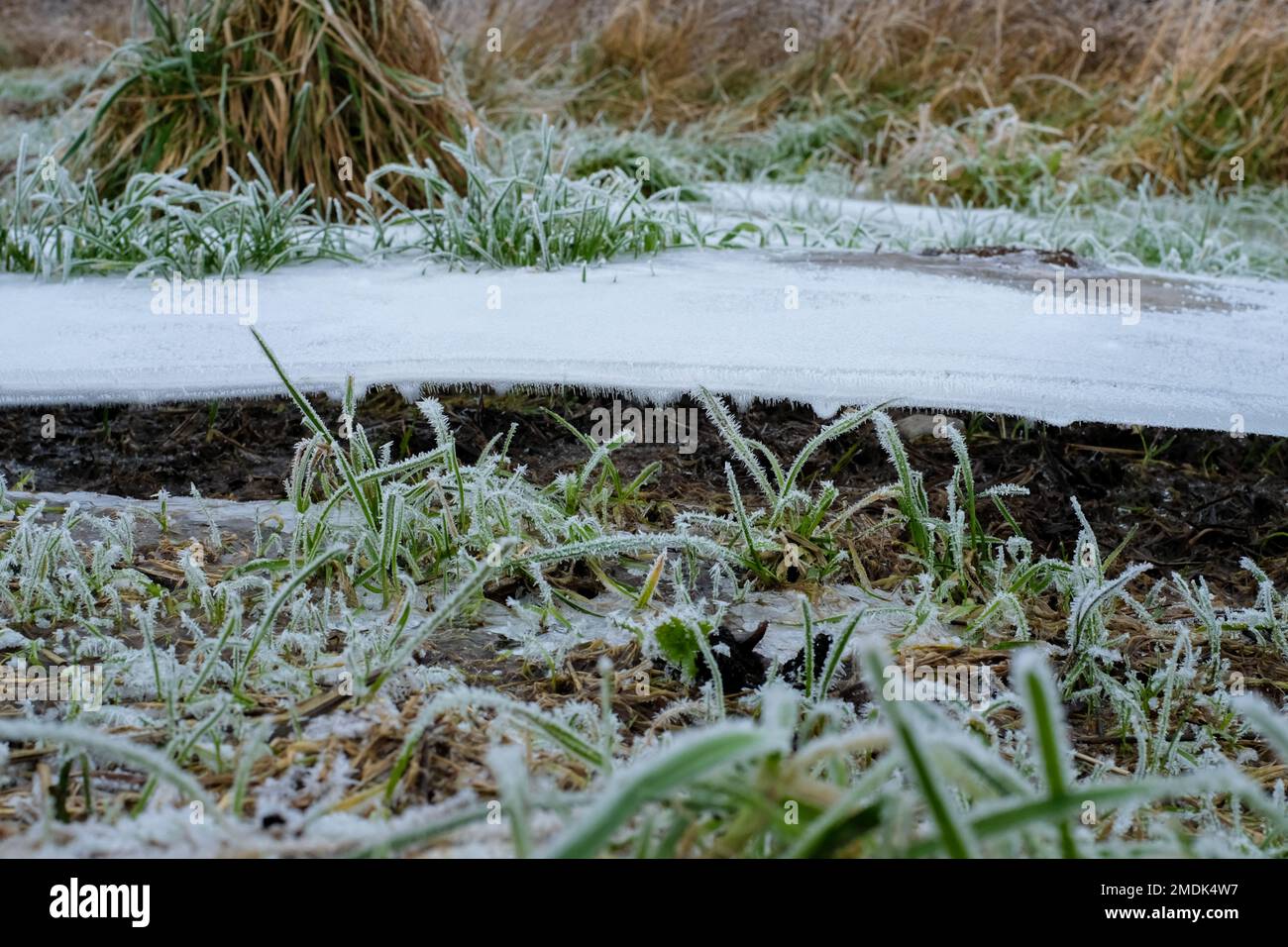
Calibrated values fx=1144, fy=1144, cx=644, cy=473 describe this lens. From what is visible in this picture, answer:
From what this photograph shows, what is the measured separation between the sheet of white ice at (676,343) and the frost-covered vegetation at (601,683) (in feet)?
0.59

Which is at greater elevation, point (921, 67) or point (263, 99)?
point (921, 67)

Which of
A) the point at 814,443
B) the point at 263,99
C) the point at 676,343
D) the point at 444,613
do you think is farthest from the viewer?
the point at 263,99

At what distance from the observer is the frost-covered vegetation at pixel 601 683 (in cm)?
77

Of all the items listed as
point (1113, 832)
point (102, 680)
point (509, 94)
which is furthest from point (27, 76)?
point (1113, 832)

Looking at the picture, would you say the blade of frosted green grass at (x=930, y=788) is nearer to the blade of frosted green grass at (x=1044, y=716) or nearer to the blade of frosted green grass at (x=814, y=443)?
the blade of frosted green grass at (x=1044, y=716)

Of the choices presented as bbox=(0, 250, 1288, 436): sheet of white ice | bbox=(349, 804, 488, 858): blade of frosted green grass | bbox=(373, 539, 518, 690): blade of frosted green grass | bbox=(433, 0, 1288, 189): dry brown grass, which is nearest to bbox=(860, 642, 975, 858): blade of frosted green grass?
bbox=(349, 804, 488, 858): blade of frosted green grass

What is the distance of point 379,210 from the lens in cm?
335

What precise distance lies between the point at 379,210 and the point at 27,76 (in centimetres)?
714

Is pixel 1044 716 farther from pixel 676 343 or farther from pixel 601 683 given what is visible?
pixel 676 343

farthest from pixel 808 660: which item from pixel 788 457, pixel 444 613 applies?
pixel 788 457

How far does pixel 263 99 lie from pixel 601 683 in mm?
2534

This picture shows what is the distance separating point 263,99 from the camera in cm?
323

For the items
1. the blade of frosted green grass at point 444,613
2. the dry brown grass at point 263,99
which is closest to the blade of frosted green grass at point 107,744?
the blade of frosted green grass at point 444,613

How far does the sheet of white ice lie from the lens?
1.80 metres
